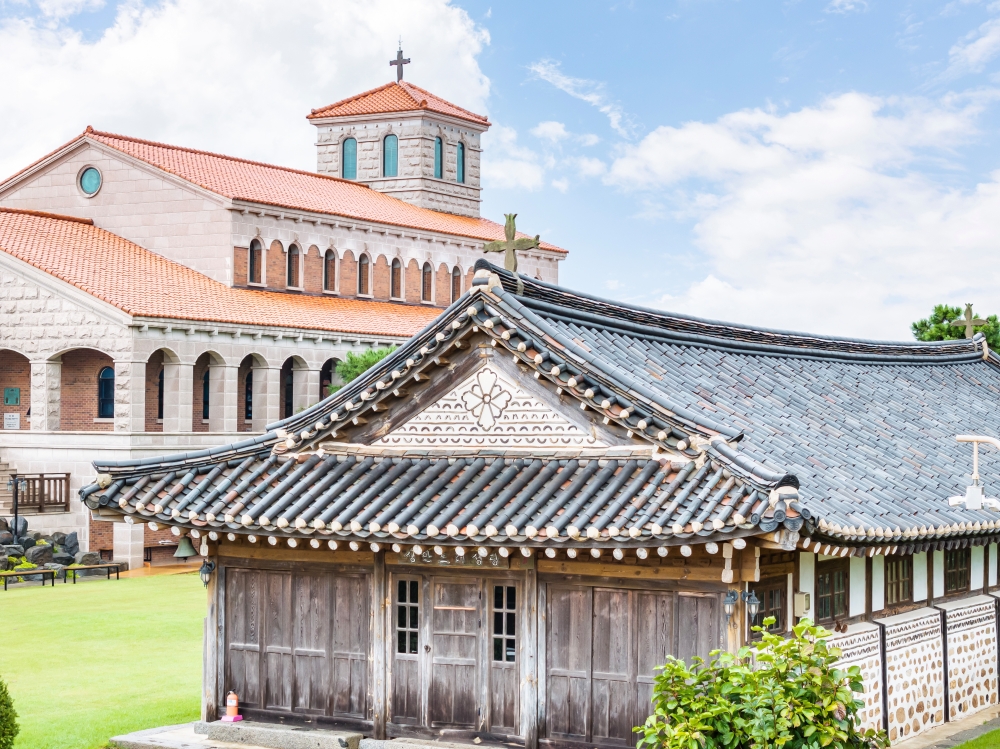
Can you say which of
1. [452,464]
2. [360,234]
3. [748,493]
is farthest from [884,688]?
[360,234]

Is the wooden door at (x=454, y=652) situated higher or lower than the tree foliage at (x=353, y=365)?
lower

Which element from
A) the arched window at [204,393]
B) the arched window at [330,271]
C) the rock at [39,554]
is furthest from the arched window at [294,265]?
the rock at [39,554]

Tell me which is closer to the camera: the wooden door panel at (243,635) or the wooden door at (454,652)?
the wooden door at (454,652)

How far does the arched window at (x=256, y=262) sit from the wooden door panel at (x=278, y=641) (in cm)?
3707

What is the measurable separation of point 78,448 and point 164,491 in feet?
93.7

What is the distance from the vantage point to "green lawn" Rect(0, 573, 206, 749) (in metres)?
20.0

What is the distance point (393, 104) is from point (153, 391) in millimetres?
28683

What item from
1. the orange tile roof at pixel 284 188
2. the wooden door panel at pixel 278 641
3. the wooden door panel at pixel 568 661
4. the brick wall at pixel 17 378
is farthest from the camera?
the orange tile roof at pixel 284 188

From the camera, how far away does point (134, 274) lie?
1918 inches

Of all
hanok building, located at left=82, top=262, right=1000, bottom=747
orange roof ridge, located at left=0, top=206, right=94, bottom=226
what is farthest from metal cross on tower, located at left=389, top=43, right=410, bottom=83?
hanok building, located at left=82, top=262, right=1000, bottom=747

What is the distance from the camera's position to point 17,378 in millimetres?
48594

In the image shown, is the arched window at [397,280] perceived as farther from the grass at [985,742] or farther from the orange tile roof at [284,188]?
the grass at [985,742]

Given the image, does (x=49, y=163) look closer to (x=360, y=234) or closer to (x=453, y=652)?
(x=360, y=234)

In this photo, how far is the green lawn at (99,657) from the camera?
20.0 metres
